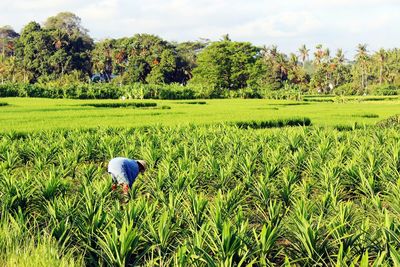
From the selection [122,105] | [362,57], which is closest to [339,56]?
[362,57]

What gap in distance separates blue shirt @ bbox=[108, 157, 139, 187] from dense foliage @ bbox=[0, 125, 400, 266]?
0.20 metres

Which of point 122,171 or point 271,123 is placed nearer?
point 122,171

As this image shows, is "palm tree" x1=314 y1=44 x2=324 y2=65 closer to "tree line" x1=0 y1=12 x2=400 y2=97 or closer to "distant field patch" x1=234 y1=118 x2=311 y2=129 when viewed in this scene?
"tree line" x1=0 y1=12 x2=400 y2=97

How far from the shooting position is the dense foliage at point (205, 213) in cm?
441

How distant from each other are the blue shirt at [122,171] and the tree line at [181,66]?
4403 centimetres

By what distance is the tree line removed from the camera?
2384 inches

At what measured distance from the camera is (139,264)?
4.74 metres

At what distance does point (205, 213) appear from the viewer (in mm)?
5578

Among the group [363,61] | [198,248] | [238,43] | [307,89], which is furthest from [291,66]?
[198,248]

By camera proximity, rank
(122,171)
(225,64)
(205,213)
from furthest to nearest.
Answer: (225,64), (122,171), (205,213)

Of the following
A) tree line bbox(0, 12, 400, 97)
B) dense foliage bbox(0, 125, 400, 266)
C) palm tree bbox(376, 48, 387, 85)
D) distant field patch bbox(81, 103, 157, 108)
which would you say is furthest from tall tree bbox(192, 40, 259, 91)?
dense foliage bbox(0, 125, 400, 266)

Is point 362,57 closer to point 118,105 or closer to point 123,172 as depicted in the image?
point 118,105

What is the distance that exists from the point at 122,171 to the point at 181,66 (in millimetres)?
67779

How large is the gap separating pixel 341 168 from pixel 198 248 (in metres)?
5.36
